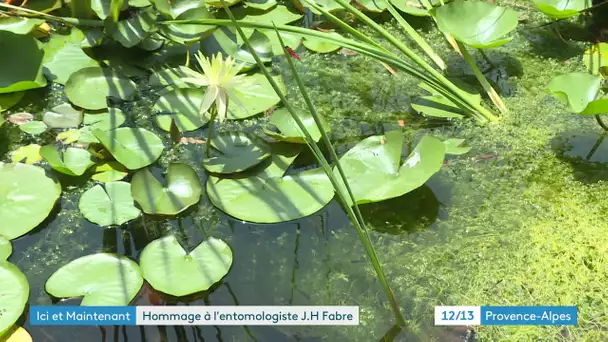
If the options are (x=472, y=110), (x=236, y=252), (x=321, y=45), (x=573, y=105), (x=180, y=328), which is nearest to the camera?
(x=180, y=328)

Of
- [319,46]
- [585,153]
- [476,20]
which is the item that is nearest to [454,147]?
[585,153]

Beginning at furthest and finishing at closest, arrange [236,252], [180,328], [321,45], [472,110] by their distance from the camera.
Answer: [321,45], [472,110], [236,252], [180,328]

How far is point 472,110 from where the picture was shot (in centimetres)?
164

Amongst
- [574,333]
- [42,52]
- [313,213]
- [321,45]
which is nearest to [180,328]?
[313,213]

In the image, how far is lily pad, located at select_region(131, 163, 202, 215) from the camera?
134cm

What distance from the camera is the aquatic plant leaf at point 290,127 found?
4.88 ft

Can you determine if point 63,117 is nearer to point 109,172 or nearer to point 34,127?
point 34,127

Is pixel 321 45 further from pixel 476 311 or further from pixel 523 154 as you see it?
pixel 476 311

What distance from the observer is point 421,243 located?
1340 millimetres

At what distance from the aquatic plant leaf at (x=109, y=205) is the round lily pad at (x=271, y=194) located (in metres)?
0.18

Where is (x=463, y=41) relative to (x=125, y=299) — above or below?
above

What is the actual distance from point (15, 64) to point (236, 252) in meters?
0.85

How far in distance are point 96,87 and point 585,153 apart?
1.30 metres

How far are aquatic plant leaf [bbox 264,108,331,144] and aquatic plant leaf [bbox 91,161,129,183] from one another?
A: 354 mm
